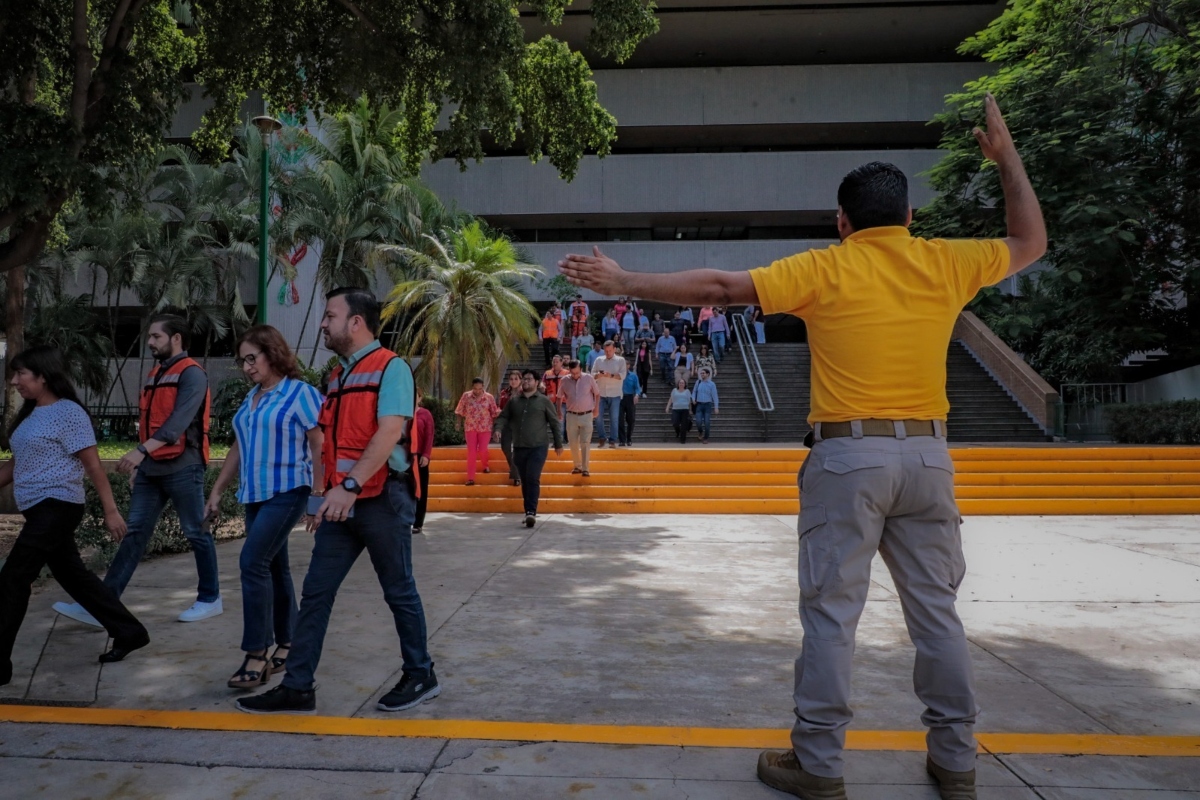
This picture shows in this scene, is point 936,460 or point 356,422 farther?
point 356,422

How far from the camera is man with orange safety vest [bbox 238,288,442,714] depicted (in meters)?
3.59

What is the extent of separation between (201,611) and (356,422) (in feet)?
8.02

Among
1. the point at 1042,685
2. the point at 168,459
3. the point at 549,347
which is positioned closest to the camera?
the point at 1042,685

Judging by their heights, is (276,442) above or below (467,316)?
below

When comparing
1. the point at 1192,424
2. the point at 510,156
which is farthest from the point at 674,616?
the point at 510,156

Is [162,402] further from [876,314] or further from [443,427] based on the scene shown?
[443,427]

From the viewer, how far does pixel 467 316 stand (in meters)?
19.3

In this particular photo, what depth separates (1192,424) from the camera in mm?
16734

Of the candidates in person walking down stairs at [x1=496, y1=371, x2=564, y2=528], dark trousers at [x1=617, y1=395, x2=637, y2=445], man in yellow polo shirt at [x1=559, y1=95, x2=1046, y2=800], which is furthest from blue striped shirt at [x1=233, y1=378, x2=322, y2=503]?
dark trousers at [x1=617, y1=395, x2=637, y2=445]

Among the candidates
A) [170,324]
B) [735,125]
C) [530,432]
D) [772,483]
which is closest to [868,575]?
[170,324]

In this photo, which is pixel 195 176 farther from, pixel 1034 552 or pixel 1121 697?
pixel 1121 697

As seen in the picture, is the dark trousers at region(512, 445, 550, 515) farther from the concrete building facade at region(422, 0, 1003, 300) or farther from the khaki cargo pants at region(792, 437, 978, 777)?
the concrete building facade at region(422, 0, 1003, 300)

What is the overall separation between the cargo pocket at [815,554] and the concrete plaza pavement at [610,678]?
0.70 meters

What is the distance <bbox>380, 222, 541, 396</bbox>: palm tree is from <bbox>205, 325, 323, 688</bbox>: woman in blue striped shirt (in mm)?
14903
